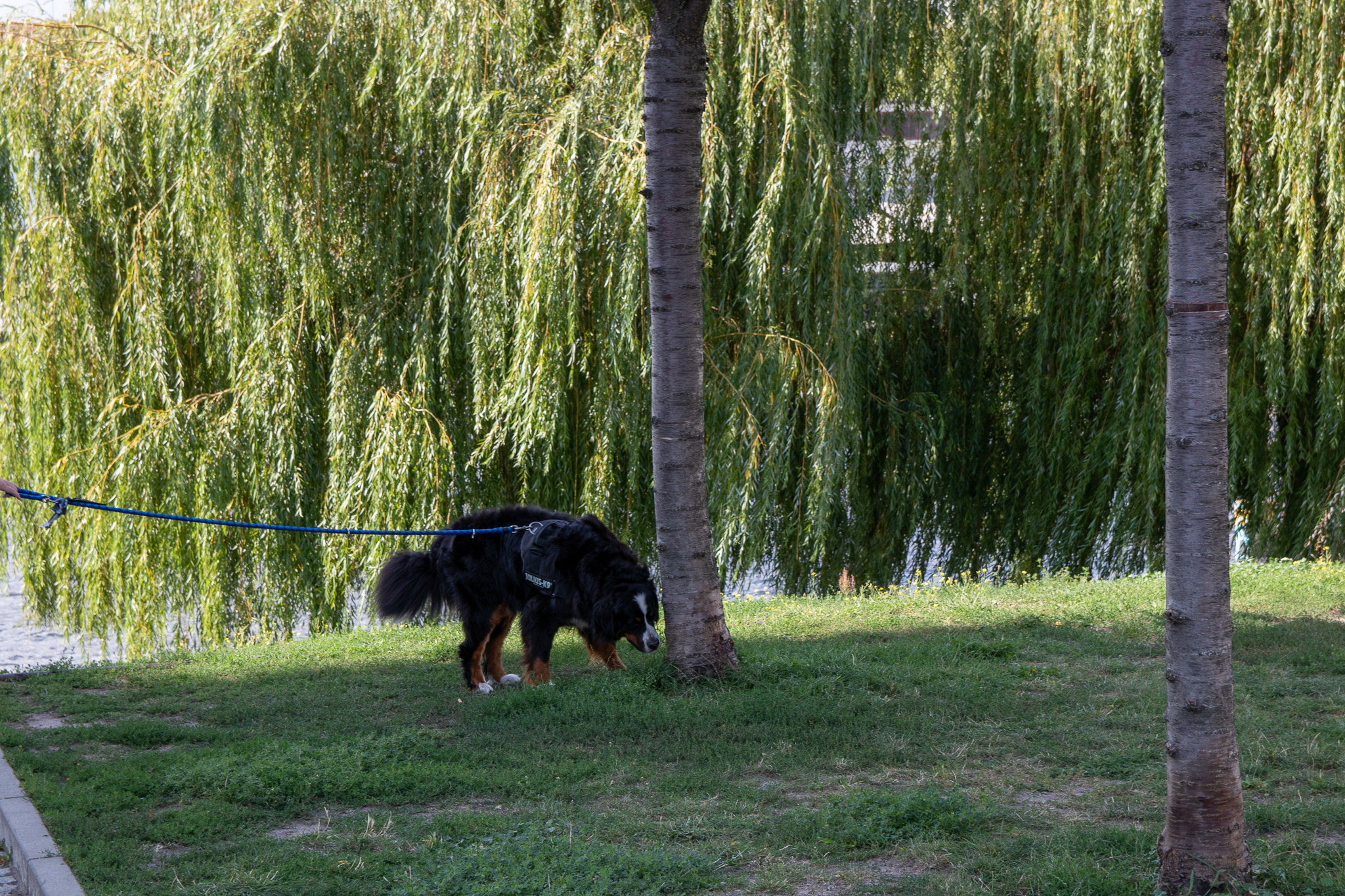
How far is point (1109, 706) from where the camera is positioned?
5.84 meters

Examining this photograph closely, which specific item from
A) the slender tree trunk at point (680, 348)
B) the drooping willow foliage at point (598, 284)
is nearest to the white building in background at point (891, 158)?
the drooping willow foliage at point (598, 284)

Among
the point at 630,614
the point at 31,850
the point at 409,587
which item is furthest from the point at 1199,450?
the point at 409,587

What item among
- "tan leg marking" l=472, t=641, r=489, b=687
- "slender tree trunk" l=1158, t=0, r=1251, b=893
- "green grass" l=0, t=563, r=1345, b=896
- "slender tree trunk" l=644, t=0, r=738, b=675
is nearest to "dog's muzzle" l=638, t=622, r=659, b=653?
"green grass" l=0, t=563, r=1345, b=896

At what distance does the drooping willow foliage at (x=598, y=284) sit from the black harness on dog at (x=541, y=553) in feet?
8.11

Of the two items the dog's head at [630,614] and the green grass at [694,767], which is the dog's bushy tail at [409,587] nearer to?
the green grass at [694,767]

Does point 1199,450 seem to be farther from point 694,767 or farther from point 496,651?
point 496,651

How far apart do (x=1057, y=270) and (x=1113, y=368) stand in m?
1.05

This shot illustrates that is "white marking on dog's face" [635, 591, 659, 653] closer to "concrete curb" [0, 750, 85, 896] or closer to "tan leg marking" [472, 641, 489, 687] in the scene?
"tan leg marking" [472, 641, 489, 687]

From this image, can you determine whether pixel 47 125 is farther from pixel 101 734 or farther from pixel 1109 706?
pixel 1109 706

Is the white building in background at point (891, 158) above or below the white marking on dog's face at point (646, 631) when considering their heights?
above

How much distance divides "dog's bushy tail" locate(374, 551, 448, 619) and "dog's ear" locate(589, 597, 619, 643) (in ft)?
3.25

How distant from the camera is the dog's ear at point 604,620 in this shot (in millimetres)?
6684

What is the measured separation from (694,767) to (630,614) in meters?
1.68

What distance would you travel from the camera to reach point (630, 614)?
6.73 metres
